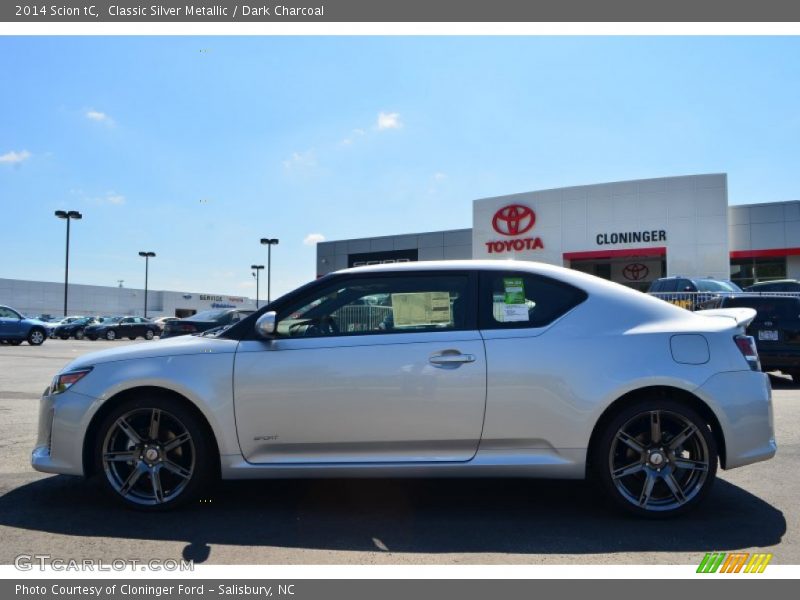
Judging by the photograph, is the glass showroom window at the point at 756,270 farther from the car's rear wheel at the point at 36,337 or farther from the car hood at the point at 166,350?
the car's rear wheel at the point at 36,337

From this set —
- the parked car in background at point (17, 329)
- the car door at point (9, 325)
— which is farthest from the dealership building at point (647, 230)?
the car door at point (9, 325)

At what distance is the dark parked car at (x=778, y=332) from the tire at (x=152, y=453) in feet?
32.4

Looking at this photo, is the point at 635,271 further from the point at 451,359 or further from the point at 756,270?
the point at 451,359

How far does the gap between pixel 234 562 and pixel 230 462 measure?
79cm

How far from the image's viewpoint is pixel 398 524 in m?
3.63

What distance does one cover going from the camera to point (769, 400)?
3803mm

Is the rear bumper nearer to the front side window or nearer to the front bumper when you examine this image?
the front side window

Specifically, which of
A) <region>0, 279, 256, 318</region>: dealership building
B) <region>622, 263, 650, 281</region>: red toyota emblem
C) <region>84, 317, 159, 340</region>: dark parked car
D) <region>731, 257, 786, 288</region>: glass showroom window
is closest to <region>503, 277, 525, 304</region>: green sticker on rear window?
<region>731, 257, 786, 288</region>: glass showroom window

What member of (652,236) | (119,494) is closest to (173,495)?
(119,494)

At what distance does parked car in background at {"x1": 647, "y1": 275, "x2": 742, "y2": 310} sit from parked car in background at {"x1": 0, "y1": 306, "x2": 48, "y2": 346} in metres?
23.6

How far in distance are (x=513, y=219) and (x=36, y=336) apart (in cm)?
2238

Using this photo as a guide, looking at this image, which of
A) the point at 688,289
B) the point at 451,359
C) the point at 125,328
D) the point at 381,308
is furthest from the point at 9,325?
the point at 451,359
